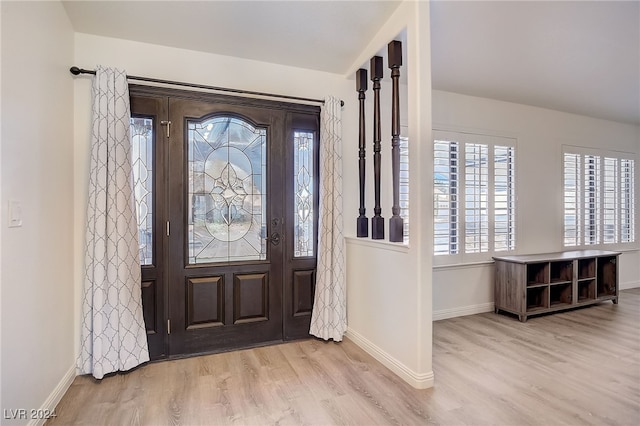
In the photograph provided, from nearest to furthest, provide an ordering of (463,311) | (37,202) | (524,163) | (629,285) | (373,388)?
(37,202)
(373,388)
(463,311)
(524,163)
(629,285)

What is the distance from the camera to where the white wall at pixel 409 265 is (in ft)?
7.25

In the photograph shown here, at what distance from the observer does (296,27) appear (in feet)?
8.36

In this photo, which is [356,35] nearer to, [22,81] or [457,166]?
[457,166]

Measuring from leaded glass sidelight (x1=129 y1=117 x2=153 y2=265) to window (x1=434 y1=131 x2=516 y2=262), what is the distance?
113 inches

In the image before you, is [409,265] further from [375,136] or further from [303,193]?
[303,193]

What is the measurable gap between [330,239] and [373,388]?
1.27 meters

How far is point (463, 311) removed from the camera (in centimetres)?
388

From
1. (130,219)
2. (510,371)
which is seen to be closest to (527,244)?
(510,371)

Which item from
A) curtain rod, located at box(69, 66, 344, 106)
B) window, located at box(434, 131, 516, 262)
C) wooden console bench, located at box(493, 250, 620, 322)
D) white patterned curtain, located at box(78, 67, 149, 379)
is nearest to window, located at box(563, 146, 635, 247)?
wooden console bench, located at box(493, 250, 620, 322)

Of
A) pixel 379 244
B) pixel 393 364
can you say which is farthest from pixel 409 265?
pixel 393 364

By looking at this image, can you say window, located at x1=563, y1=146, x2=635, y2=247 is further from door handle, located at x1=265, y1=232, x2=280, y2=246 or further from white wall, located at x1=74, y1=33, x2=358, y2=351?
door handle, located at x1=265, y1=232, x2=280, y2=246

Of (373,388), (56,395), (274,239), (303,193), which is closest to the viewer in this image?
(56,395)

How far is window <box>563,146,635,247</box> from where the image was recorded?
4.64m

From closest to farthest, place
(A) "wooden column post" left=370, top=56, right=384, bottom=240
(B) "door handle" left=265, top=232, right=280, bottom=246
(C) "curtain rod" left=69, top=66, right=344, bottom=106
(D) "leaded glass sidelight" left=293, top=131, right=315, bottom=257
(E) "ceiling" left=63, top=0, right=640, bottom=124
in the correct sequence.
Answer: (E) "ceiling" left=63, top=0, right=640, bottom=124, (C) "curtain rod" left=69, top=66, right=344, bottom=106, (A) "wooden column post" left=370, top=56, right=384, bottom=240, (B) "door handle" left=265, top=232, right=280, bottom=246, (D) "leaded glass sidelight" left=293, top=131, right=315, bottom=257
